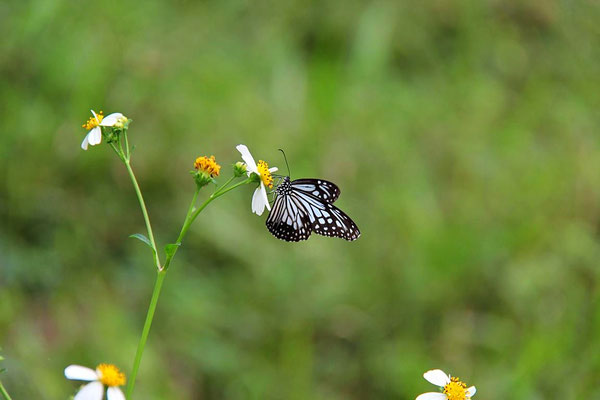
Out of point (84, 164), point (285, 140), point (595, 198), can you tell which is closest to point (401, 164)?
point (285, 140)

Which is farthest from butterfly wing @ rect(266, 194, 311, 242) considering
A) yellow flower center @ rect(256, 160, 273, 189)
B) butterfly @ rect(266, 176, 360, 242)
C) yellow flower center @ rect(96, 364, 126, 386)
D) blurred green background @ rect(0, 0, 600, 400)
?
blurred green background @ rect(0, 0, 600, 400)

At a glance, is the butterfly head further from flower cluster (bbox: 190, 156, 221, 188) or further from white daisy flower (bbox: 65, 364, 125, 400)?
white daisy flower (bbox: 65, 364, 125, 400)

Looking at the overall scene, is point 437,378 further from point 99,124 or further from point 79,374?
point 99,124

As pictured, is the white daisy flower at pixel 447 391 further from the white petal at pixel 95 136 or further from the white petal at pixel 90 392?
the white petal at pixel 95 136

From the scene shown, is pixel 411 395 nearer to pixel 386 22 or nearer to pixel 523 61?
pixel 386 22

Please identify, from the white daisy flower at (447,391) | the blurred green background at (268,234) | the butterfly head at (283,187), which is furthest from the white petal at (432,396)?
the blurred green background at (268,234)

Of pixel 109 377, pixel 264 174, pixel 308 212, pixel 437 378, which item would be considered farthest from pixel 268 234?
pixel 109 377
